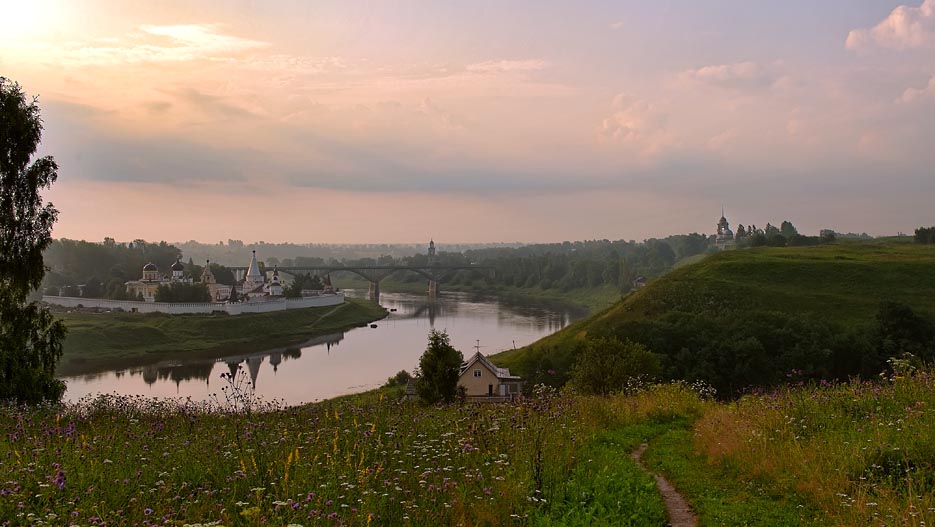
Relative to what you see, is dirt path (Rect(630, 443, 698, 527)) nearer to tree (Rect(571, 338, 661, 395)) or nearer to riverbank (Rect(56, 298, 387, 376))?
tree (Rect(571, 338, 661, 395))

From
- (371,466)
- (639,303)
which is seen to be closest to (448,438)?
(371,466)

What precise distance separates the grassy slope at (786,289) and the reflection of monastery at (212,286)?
124ft

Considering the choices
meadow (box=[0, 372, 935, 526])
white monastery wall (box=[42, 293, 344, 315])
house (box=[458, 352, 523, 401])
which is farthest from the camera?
white monastery wall (box=[42, 293, 344, 315])

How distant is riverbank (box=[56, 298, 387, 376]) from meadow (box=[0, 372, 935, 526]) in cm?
4624

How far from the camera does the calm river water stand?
39.6 m

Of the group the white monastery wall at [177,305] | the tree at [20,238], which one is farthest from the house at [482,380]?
the white monastery wall at [177,305]

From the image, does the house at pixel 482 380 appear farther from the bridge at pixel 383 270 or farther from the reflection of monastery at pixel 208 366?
the bridge at pixel 383 270

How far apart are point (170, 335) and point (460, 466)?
6091 centimetres

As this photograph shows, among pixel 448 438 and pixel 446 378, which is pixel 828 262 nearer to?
pixel 446 378

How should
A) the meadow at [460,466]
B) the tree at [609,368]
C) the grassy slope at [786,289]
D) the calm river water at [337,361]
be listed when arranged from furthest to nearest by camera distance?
the grassy slope at [786,289]
the calm river water at [337,361]
the tree at [609,368]
the meadow at [460,466]

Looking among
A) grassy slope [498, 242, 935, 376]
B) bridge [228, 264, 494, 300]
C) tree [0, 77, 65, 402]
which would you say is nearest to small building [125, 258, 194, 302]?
bridge [228, 264, 494, 300]

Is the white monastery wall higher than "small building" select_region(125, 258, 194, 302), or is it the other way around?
"small building" select_region(125, 258, 194, 302)

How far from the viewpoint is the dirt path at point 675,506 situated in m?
6.00

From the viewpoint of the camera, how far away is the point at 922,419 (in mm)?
6781
